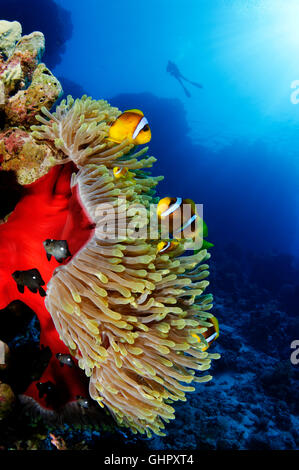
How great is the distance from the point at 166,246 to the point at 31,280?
3.18 feet

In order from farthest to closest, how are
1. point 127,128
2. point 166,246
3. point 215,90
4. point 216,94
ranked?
point 216,94 → point 215,90 → point 127,128 → point 166,246

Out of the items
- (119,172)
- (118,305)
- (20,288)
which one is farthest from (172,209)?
(20,288)

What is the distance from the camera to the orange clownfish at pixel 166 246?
191 centimetres

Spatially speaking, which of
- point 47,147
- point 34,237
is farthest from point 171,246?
point 47,147

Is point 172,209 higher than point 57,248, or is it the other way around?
point 172,209

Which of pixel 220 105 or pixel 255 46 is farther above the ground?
pixel 255 46

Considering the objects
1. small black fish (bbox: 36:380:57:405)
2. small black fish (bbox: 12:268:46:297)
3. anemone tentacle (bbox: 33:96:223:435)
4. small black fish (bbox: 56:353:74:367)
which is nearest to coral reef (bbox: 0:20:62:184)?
anemone tentacle (bbox: 33:96:223:435)

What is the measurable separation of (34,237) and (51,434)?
1477 millimetres

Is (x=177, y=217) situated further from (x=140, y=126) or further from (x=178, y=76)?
(x=178, y=76)

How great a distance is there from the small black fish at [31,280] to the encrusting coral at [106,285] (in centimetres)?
4

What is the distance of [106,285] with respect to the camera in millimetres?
1690

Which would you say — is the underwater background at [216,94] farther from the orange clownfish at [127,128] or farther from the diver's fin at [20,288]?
the diver's fin at [20,288]

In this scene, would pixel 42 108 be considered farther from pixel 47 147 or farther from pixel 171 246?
pixel 171 246

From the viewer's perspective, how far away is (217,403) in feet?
16.8
